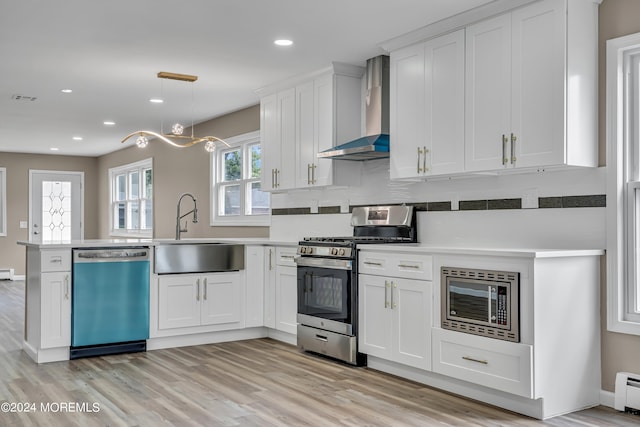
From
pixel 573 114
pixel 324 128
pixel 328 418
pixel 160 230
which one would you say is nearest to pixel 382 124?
pixel 324 128

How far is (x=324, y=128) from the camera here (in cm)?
536

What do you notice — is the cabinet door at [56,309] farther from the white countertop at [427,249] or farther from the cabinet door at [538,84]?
the cabinet door at [538,84]

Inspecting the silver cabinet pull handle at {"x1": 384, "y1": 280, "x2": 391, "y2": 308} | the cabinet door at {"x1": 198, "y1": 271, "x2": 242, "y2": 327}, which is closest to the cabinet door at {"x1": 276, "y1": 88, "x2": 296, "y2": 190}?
the cabinet door at {"x1": 198, "y1": 271, "x2": 242, "y2": 327}

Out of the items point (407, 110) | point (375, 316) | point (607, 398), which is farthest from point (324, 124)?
point (607, 398)

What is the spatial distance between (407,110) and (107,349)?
301 cm

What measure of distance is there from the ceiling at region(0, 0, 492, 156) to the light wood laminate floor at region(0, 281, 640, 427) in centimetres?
240

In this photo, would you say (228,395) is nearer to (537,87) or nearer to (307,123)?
(537,87)

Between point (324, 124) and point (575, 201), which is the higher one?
point (324, 124)

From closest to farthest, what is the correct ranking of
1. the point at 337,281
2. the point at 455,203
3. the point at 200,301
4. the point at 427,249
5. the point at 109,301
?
1. the point at 427,249
2. the point at 455,203
3. the point at 337,281
4. the point at 109,301
5. the point at 200,301

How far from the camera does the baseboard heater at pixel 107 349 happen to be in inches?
188

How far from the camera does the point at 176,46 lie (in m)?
4.67

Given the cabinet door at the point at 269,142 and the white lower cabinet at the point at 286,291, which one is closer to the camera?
the white lower cabinet at the point at 286,291

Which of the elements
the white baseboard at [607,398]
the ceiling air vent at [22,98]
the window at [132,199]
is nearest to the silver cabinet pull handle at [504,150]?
the white baseboard at [607,398]

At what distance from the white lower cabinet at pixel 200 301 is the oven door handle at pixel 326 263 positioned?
0.81m
